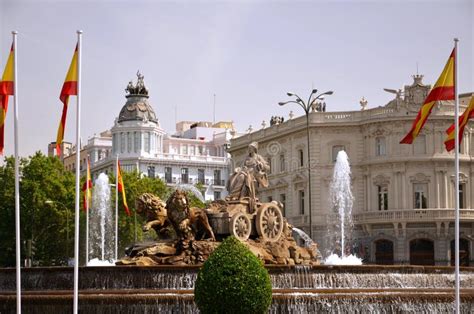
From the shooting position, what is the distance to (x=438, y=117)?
228 feet

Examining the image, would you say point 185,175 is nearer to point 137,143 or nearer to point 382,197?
point 137,143

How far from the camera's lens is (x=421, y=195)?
69.4 m

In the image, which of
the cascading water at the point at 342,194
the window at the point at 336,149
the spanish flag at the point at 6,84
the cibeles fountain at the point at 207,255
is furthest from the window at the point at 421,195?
the spanish flag at the point at 6,84

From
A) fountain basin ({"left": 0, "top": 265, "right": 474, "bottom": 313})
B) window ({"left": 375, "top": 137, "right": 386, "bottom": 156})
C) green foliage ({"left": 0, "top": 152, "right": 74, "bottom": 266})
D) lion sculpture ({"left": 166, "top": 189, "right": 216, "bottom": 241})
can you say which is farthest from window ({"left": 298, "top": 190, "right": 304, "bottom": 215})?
lion sculpture ({"left": 166, "top": 189, "right": 216, "bottom": 241})

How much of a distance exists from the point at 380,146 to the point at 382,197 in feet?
12.1

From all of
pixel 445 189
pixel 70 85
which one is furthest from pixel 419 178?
pixel 70 85

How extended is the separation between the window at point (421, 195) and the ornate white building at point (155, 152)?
3292 centimetres

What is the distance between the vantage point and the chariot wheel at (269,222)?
30.0m

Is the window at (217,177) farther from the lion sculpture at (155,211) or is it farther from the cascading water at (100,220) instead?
the lion sculpture at (155,211)

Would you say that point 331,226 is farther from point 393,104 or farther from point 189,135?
point 189,135

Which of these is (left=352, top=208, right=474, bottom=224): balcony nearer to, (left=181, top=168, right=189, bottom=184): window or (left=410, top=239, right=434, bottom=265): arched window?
(left=410, top=239, right=434, bottom=265): arched window

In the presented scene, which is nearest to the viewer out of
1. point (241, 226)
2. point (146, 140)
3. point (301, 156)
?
point (241, 226)

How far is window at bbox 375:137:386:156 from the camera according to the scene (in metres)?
71.2

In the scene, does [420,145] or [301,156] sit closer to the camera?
[420,145]
